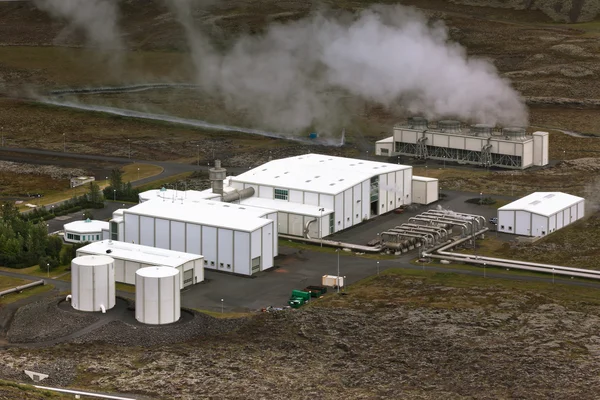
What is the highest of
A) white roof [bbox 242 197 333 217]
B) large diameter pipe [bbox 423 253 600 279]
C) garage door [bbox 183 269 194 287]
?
white roof [bbox 242 197 333 217]

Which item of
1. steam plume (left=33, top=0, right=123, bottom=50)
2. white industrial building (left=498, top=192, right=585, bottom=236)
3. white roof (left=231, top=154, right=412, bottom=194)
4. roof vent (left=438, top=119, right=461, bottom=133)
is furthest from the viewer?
steam plume (left=33, top=0, right=123, bottom=50)

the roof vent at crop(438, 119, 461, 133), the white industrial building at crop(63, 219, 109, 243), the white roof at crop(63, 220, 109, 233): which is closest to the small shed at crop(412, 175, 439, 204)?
the roof vent at crop(438, 119, 461, 133)

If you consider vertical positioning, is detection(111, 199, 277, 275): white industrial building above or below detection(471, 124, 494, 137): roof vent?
below

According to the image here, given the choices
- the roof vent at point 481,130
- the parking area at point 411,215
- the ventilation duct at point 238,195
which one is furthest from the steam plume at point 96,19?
the ventilation duct at point 238,195

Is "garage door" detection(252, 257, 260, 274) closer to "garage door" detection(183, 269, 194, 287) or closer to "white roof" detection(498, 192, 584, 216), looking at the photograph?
"garage door" detection(183, 269, 194, 287)

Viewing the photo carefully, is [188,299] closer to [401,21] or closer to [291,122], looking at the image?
[291,122]

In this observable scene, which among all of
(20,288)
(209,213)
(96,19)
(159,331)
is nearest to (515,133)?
(209,213)

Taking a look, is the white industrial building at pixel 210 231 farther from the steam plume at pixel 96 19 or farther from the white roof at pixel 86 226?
the steam plume at pixel 96 19

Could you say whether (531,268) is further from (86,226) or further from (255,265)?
(86,226)
